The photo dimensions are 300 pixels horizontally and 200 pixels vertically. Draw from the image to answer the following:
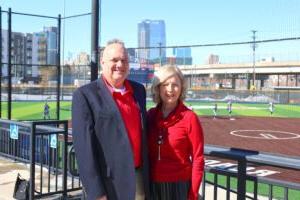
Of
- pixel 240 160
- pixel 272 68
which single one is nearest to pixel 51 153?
pixel 240 160

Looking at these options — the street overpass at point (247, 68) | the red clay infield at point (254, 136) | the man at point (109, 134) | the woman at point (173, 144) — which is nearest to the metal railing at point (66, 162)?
the woman at point (173, 144)

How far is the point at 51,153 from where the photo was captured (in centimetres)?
840

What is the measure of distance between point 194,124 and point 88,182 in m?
0.82

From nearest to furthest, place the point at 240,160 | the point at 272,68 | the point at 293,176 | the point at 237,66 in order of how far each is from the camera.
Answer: the point at 240,160, the point at 293,176, the point at 272,68, the point at 237,66

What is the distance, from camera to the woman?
3.33m

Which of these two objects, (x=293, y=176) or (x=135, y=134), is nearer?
(x=135, y=134)

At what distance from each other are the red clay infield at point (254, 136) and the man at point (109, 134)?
12531 millimetres

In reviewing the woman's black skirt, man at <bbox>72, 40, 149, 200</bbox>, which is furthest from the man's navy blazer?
the woman's black skirt

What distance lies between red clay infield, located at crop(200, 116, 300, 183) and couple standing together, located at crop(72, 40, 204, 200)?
40.3ft

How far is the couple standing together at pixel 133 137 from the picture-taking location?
3137 mm

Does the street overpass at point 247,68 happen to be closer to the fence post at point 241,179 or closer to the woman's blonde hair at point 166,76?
the fence post at point 241,179

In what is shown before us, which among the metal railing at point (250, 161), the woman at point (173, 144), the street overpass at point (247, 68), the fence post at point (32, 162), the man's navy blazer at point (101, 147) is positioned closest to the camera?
the man's navy blazer at point (101, 147)

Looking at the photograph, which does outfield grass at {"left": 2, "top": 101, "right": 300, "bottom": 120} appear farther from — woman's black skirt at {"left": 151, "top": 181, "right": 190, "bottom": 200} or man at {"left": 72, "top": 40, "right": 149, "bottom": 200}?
man at {"left": 72, "top": 40, "right": 149, "bottom": 200}

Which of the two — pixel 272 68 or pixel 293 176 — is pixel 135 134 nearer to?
pixel 293 176
